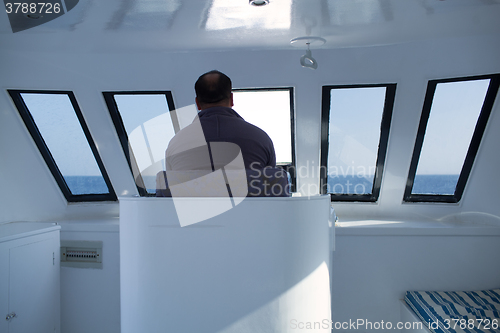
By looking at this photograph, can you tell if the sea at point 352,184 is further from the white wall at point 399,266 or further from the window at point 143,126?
the white wall at point 399,266

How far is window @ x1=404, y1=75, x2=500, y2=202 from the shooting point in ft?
9.75

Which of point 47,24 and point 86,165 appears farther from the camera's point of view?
point 86,165

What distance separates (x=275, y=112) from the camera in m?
3.49

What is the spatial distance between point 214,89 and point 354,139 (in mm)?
2202

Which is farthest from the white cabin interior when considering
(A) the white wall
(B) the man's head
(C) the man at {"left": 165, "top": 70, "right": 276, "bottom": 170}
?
(C) the man at {"left": 165, "top": 70, "right": 276, "bottom": 170}

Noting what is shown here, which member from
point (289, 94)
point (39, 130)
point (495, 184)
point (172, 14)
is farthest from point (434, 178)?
point (39, 130)

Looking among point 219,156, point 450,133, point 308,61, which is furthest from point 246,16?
point 450,133

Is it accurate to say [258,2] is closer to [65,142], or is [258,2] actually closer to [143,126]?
[143,126]

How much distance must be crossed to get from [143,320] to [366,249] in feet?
6.62

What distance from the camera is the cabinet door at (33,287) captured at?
7.59 feet

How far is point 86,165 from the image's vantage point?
12.4ft

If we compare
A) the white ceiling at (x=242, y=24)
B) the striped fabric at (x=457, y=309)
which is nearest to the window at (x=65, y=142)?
the white ceiling at (x=242, y=24)

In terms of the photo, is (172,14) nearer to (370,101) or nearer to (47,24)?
(47,24)

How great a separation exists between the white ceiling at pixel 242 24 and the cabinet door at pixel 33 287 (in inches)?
57.7
